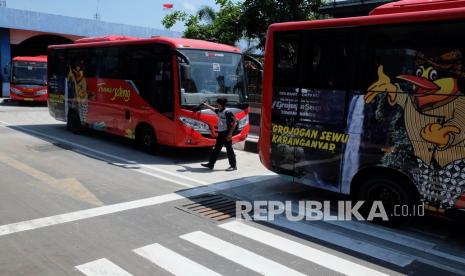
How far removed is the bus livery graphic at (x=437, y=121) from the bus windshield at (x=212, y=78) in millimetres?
5392

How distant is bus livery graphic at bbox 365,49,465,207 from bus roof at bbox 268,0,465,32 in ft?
1.46

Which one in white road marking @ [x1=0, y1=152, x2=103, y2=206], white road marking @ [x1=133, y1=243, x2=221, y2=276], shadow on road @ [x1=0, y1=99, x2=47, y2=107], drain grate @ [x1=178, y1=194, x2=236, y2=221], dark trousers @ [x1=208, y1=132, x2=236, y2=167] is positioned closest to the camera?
white road marking @ [x1=133, y1=243, x2=221, y2=276]

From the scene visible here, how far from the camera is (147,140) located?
1164 centimetres

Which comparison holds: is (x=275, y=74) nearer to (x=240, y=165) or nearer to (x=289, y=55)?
(x=289, y=55)

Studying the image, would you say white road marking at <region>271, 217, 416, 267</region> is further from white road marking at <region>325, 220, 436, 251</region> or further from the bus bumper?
the bus bumper

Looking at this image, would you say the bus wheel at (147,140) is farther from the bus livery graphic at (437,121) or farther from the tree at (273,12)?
the tree at (273,12)

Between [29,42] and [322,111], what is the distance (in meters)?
33.7

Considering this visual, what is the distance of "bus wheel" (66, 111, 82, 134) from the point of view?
14.7 meters

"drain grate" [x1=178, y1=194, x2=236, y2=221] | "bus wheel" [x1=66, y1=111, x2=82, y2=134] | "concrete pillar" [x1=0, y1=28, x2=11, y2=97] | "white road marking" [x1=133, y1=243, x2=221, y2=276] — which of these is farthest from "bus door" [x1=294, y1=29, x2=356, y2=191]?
"concrete pillar" [x1=0, y1=28, x2=11, y2=97]

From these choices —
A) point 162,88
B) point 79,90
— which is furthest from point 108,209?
point 79,90

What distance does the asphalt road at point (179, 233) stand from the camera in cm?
496

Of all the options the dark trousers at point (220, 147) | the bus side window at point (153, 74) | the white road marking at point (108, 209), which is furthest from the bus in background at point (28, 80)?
the white road marking at point (108, 209)

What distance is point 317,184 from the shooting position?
22.7 feet

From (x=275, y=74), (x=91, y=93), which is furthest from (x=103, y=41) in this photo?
(x=275, y=74)
